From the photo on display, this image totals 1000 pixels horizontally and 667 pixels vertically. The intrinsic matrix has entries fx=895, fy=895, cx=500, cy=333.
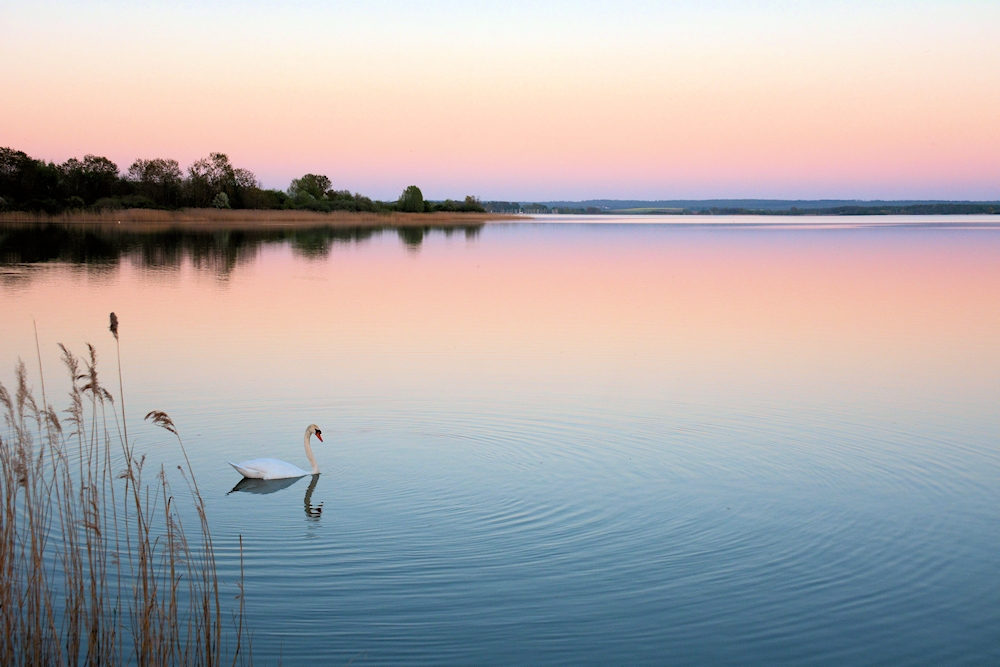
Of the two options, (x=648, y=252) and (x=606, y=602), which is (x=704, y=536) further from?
(x=648, y=252)

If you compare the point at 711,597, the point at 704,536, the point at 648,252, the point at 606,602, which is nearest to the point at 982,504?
the point at 704,536

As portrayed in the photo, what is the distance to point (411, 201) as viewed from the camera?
115062mm

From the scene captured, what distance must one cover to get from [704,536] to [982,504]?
262 cm

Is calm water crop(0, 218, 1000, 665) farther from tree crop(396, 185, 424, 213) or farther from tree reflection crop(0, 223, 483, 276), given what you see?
tree crop(396, 185, 424, 213)

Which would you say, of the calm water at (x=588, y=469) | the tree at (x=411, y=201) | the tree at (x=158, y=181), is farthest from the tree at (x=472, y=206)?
the calm water at (x=588, y=469)

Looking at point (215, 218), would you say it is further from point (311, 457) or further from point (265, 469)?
point (265, 469)

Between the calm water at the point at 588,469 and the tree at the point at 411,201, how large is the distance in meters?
96.2

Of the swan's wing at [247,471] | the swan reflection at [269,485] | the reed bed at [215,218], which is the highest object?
the reed bed at [215,218]

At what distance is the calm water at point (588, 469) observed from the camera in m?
5.33

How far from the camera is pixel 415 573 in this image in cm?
597

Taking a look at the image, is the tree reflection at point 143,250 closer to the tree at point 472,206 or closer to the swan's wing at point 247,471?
the swan's wing at point 247,471

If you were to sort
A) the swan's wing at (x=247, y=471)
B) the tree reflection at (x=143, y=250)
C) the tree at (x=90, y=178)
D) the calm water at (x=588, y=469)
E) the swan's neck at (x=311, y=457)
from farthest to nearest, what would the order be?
the tree at (x=90, y=178) < the tree reflection at (x=143, y=250) < the swan's neck at (x=311, y=457) < the swan's wing at (x=247, y=471) < the calm water at (x=588, y=469)

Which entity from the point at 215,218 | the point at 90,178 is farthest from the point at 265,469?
the point at 90,178

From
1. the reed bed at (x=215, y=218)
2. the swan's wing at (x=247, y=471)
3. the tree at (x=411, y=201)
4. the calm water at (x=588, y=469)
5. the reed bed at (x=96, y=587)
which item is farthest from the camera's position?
the tree at (x=411, y=201)
